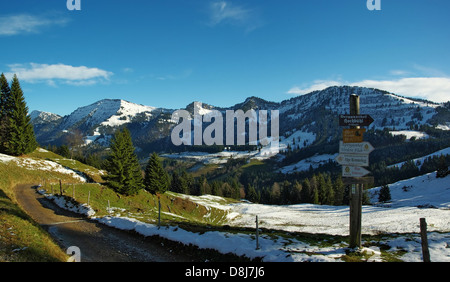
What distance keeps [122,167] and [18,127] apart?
33.7 metres

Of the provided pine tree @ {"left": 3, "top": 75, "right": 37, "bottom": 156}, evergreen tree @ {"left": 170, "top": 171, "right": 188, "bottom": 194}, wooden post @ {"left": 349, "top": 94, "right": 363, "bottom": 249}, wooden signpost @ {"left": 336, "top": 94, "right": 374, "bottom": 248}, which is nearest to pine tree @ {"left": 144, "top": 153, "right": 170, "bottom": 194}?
pine tree @ {"left": 3, "top": 75, "right": 37, "bottom": 156}

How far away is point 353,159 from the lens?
13.2 metres

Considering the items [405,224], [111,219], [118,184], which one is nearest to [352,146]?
[111,219]

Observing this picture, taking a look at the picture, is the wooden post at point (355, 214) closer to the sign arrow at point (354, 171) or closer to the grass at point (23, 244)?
the sign arrow at point (354, 171)

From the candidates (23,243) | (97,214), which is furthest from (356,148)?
(97,214)

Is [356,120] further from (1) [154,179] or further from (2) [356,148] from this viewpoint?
(1) [154,179]

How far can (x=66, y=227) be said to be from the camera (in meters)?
19.7

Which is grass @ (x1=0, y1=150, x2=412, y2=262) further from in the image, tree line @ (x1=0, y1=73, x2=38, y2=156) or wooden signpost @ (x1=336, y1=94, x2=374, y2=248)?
tree line @ (x1=0, y1=73, x2=38, y2=156)

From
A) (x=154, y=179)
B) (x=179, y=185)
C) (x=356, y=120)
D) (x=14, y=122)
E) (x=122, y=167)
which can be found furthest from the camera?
(x=179, y=185)

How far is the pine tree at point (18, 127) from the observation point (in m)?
57.1

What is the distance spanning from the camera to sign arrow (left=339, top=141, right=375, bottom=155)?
12852 mm

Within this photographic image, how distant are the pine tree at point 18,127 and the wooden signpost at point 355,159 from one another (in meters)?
71.2
